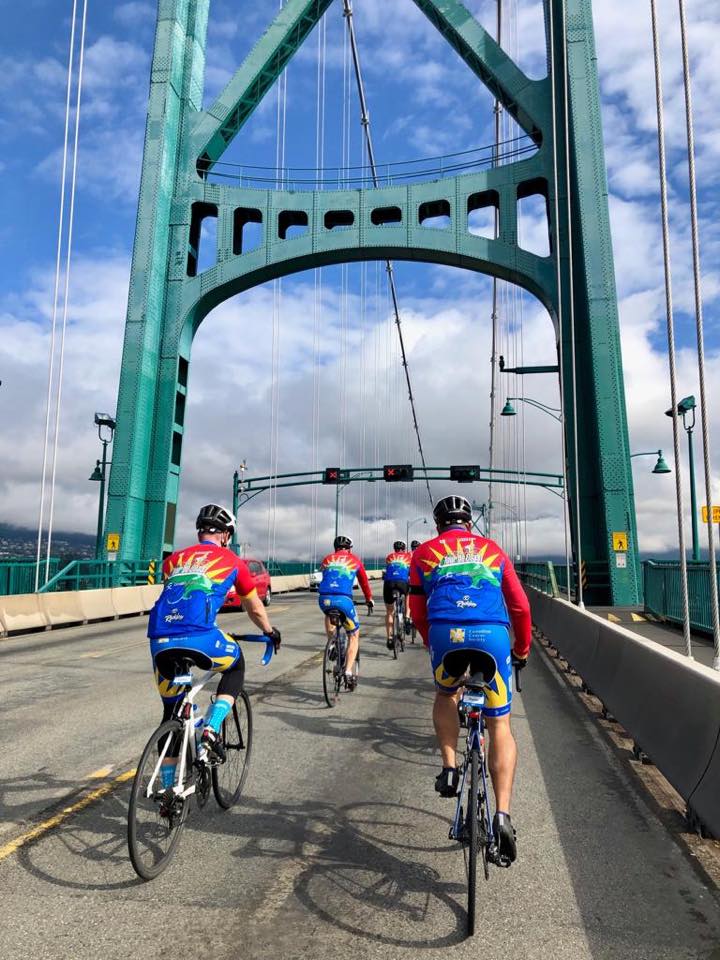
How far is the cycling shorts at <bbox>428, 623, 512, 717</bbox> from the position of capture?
3609 millimetres

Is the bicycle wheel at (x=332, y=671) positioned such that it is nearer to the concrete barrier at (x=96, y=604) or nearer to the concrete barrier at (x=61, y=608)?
the concrete barrier at (x=61, y=608)

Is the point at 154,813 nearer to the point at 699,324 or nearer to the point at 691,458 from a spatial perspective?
the point at 699,324

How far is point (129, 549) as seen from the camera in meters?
29.2

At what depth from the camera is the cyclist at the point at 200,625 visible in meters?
3.99

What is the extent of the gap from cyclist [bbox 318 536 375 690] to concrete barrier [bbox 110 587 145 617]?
14.4 m

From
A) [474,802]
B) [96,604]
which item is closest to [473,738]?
[474,802]

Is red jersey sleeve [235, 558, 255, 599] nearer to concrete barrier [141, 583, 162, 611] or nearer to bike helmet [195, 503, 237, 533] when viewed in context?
bike helmet [195, 503, 237, 533]

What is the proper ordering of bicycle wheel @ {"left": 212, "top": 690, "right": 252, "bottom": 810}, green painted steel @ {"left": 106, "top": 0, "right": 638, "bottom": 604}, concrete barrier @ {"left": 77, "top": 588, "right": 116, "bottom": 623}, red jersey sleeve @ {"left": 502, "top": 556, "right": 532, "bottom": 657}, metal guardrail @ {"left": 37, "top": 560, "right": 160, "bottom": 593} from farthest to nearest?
green painted steel @ {"left": 106, "top": 0, "right": 638, "bottom": 604} → metal guardrail @ {"left": 37, "top": 560, "right": 160, "bottom": 593} → concrete barrier @ {"left": 77, "top": 588, "right": 116, "bottom": 623} → bicycle wheel @ {"left": 212, "top": 690, "right": 252, "bottom": 810} → red jersey sleeve @ {"left": 502, "top": 556, "right": 532, "bottom": 657}

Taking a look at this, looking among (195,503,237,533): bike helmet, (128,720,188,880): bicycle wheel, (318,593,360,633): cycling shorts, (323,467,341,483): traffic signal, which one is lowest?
(128,720,188,880): bicycle wheel

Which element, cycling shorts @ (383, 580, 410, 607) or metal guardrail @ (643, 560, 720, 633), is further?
metal guardrail @ (643, 560, 720, 633)

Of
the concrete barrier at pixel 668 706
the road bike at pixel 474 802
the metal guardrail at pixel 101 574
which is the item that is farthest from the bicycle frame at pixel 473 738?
the metal guardrail at pixel 101 574

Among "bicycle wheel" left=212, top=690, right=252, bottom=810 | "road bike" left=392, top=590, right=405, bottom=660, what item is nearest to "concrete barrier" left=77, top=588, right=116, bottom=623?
"road bike" left=392, top=590, right=405, bottom=660

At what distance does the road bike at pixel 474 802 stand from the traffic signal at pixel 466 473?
147ft

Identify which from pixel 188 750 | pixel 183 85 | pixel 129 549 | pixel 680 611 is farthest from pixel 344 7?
pixel 188 750
